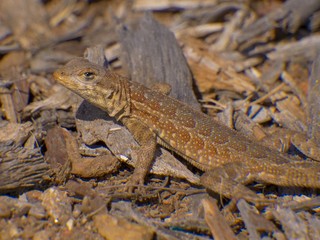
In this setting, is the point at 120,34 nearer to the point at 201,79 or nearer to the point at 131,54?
the point at 131,54

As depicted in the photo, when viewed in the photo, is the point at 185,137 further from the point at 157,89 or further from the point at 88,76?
the point at 88,76

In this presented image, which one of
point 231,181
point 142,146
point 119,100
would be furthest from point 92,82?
point 231,181

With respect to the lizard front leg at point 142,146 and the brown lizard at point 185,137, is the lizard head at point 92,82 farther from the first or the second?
the lizard front leg at point 142,146

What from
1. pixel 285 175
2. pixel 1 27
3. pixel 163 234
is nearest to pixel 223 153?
pixel 285 175

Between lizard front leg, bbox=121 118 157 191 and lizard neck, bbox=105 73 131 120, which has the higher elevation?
lizard neck, bbox=105 73 131 120

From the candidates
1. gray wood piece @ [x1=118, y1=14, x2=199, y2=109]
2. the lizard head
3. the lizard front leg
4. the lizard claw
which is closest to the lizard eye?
the lizard head

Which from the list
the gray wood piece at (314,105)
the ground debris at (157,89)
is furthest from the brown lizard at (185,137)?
the gray wood piece at (314,105)

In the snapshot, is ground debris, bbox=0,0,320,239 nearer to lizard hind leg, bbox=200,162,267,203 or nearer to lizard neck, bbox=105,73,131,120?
lizard hind leg, bbox=200,162,267,203
